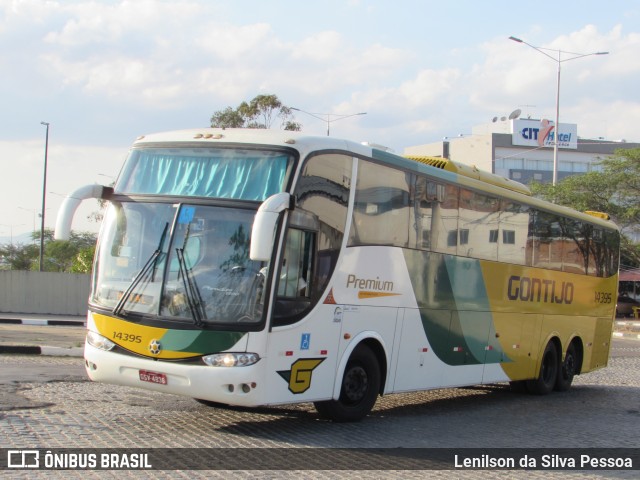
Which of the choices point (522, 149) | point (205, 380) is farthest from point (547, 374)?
point (522, 149)

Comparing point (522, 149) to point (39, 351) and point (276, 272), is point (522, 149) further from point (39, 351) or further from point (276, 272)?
point (276, 272)

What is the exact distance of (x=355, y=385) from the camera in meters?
10.3

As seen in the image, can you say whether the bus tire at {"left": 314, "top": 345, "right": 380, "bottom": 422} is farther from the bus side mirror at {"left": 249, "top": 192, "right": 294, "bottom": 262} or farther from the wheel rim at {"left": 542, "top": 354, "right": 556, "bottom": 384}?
the wheel rim at {"left": 542, "top": 354, "right": 556, "bottom": 384}

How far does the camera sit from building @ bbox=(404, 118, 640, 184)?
303 feet

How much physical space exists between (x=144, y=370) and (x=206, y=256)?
1.36 meters

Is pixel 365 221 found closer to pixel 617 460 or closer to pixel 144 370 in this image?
pixel 144 370

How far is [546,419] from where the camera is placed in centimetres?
1207

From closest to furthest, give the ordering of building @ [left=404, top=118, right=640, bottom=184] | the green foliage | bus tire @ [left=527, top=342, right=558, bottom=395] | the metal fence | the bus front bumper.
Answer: the bus front bumper, bus tire @ [left=527, top=342, right=558, bottom=395], the metal fence, the green foliage, building @ [left=404, top=118, right=640, bottom=184]

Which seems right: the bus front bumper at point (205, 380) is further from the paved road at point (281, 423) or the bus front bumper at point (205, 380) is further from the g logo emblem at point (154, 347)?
the paved road at point (281, 423)

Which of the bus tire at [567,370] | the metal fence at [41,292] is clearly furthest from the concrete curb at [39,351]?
the metal fence at [41,292]

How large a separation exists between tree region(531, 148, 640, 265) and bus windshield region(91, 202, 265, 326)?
132 feet

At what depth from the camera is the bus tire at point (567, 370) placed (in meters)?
16.3

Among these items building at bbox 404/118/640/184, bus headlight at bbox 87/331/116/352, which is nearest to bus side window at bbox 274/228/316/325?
bus headlight at bbox 87/331/116/352

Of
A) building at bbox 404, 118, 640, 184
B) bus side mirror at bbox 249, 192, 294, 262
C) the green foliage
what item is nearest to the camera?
bus side mirror at bbox 249, 192, 294, 262
